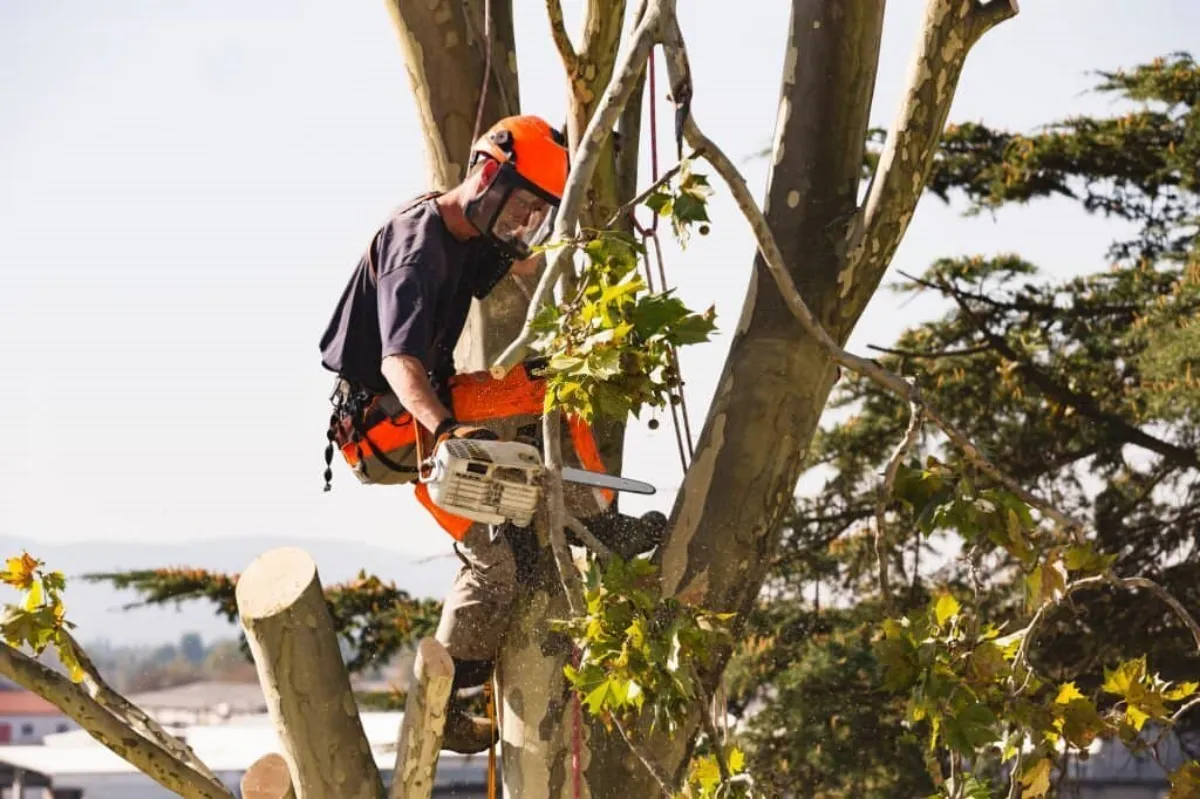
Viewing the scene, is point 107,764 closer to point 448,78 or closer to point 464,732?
point 464,732

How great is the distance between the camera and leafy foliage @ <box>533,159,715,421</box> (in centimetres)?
295

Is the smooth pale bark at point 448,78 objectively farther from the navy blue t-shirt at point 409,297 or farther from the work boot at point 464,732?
the work boot at point 464,732

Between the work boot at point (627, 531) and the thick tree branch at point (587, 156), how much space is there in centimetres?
63

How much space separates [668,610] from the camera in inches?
126

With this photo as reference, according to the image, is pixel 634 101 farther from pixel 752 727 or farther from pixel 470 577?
pixel 752 727

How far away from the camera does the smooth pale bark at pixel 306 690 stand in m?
3.49

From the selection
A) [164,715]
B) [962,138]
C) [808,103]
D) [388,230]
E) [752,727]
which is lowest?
[164,715]

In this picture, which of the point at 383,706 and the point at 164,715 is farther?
the point at 164,715

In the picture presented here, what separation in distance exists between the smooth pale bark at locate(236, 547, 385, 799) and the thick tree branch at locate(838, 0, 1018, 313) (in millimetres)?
1302

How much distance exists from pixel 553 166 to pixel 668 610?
1076 millimetres

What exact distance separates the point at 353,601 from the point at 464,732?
4.37 m

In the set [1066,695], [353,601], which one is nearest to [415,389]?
[1066,695]

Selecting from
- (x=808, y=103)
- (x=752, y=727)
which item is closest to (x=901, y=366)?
(x=752, y=727)

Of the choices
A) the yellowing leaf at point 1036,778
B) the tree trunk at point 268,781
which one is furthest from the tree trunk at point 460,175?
the yellowing leaf at point 1036,778
